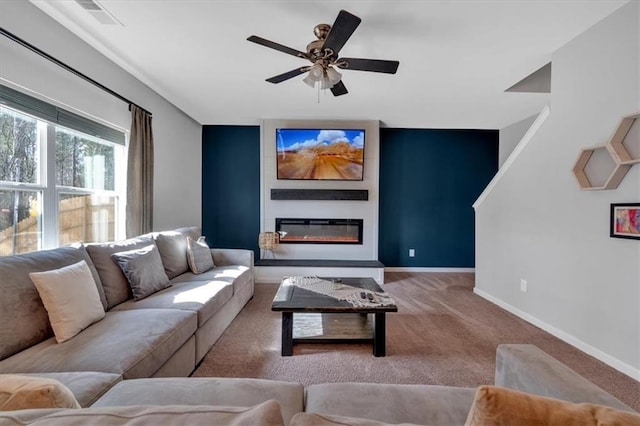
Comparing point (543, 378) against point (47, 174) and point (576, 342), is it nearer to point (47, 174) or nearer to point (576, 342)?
point (576, 342)

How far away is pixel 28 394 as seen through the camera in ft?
2.19

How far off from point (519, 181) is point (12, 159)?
15.2 ft

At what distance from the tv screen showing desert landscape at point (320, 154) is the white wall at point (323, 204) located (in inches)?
4.7

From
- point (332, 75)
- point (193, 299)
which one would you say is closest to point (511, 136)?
point (332, 75)

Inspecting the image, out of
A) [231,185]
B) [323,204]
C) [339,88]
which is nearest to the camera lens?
[339,88]

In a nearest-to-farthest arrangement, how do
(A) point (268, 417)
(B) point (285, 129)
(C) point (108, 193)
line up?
(A) point (268, 417) → (C) point (108, 193) → (B) point (285, 129)

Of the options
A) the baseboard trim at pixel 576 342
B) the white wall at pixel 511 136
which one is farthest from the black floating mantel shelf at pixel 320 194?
the white wall at pixel 511 136

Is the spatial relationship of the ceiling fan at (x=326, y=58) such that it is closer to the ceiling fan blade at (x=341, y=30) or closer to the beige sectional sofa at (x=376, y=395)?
the ceiling fan blade at (x=341, y=30)

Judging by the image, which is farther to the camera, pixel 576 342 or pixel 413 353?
pixel 576 342

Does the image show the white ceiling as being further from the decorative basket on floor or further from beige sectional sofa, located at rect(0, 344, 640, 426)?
beige sectional sofa, located at rect(0, 344, 640, 426)

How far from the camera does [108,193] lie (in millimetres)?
3080

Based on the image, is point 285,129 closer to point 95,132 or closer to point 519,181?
point 95,132

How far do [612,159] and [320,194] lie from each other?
138 inches

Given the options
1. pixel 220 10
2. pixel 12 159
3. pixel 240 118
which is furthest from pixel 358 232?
pixel 12 159
